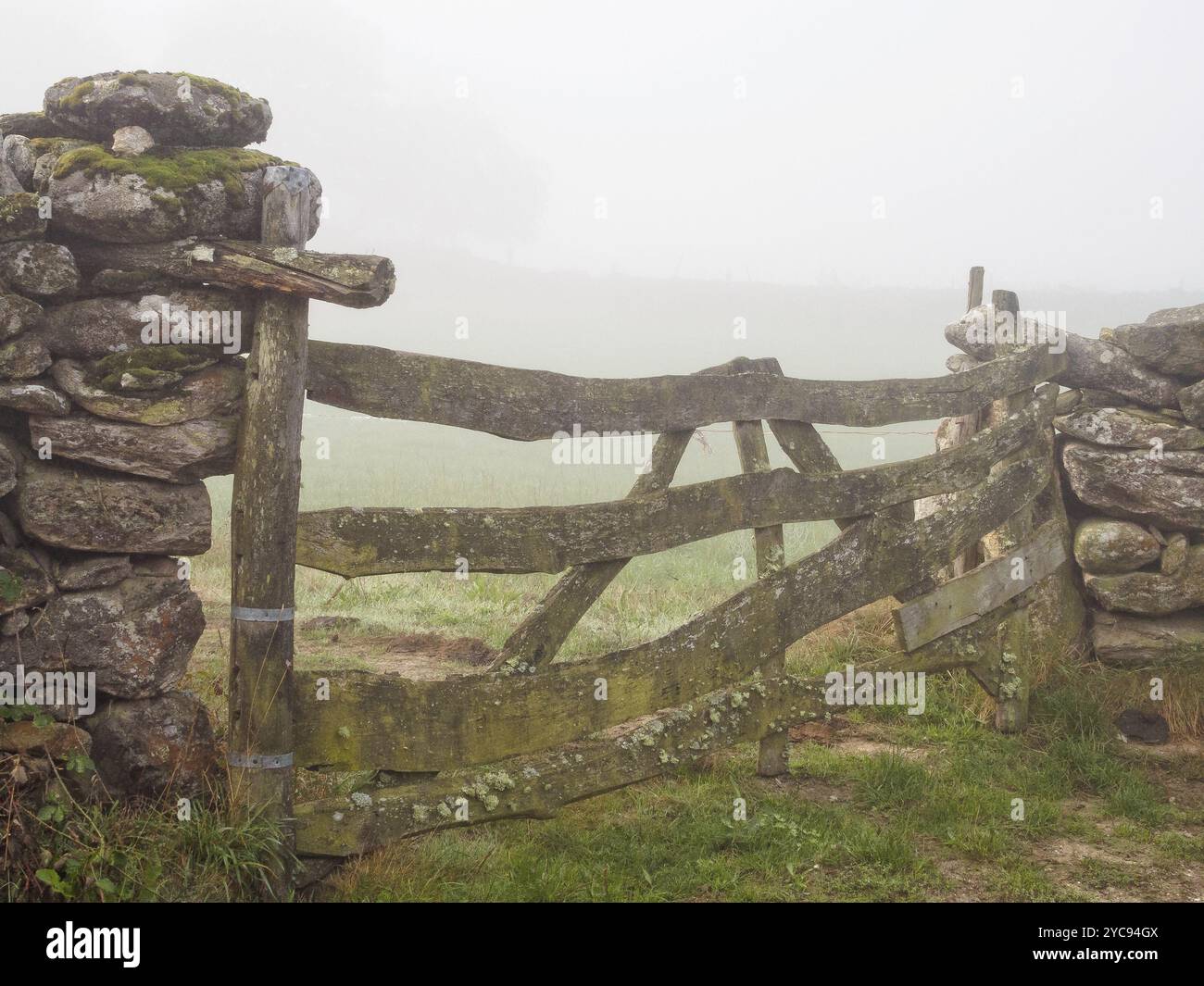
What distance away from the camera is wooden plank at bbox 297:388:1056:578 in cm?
445

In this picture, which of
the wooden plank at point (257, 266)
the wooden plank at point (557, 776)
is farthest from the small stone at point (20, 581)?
the wooden plank at point (557, 776)

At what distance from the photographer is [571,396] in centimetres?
505

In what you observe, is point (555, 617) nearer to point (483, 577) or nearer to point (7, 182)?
point (7, 182)

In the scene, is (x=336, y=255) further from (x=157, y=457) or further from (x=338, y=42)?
(x=338, y=42)

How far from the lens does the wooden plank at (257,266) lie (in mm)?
4125

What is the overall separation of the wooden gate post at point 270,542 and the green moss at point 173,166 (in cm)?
16

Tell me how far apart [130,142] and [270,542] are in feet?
6.02

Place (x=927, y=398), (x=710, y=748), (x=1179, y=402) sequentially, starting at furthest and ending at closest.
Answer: (x=1179, y=402) < (x=927, y=398) < (x=710, y=748)

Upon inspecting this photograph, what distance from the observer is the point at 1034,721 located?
7.15m

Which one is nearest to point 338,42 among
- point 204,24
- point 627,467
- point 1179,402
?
point 204,24

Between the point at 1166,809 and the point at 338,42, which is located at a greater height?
the point at 338,42

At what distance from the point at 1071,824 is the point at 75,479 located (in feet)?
18.0

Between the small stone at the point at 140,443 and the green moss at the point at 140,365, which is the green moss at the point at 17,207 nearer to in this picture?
Result: the green moss at the point at 140,365
